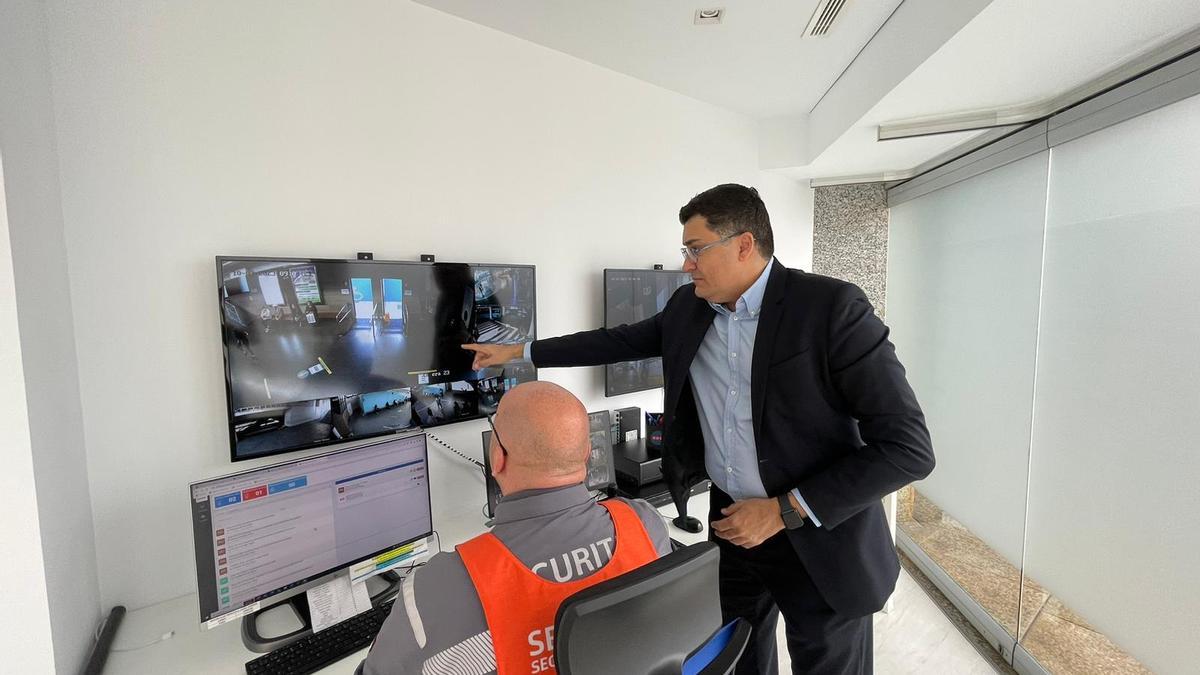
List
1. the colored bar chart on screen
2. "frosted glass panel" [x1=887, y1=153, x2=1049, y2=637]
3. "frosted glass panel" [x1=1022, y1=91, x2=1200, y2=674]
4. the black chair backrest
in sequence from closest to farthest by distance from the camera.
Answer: the black chair backrest < the colored bar chart on screen < "frosted glass panel" [x1=1022, y1=91, x2=1200, y2=674] < "frosted glass panel" [x1=887, y1=153, x2=1049, y2=637]

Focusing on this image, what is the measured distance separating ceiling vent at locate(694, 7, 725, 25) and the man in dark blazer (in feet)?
3.31

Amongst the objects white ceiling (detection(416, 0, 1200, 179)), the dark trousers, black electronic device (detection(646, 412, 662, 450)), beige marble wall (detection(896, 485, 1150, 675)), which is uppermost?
white ceiling (detection(416, 0, 1200, 179))

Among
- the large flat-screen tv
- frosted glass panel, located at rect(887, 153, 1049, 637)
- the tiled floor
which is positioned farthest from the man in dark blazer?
frosted glass panel, located at rect(887, 153, 1049, 637)

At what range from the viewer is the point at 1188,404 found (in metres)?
1.51

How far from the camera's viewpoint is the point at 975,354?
8.87 ft

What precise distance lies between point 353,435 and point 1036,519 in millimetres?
2946

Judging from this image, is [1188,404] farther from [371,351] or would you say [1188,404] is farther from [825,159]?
[371,351]

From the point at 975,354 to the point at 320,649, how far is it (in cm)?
326

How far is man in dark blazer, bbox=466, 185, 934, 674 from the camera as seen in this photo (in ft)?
3.87

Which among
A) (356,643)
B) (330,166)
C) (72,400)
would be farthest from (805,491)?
(72,400)

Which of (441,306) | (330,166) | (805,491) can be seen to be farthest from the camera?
(441,306)

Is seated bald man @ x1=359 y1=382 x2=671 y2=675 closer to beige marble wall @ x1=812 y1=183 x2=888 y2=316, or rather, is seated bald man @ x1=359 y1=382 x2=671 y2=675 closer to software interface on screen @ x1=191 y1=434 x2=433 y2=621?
software interface on screen @ x1=191 y1=434 x2=433 y2=621

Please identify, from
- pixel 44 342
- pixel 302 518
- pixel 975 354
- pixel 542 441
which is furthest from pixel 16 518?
pixel 975 354

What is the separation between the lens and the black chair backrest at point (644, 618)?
69 cm
